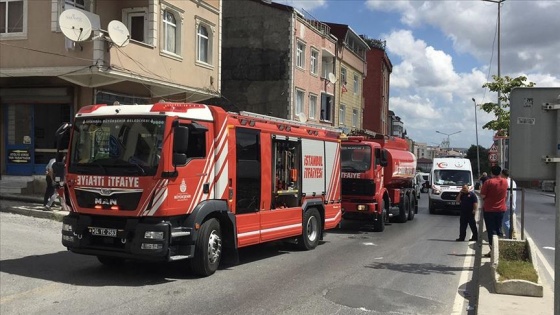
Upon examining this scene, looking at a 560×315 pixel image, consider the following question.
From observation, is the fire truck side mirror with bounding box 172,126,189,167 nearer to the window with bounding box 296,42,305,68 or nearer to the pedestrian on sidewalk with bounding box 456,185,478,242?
the pedestrian on sidewalk with bounding box 456,185,478,242

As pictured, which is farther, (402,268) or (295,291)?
(402,268)

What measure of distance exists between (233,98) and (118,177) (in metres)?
24.2

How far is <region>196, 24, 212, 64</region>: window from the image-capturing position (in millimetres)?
21344

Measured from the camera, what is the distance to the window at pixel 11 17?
54.1 feet

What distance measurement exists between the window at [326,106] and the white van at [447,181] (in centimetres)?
1221

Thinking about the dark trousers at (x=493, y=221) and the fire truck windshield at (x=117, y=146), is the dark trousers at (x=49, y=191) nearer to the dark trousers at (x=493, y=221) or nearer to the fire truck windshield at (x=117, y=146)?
the fire truck windshield at (x=117, y=146)

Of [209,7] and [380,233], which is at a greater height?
[209,7]

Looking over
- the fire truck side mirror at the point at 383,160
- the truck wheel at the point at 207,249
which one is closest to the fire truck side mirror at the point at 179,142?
the truck wheel at the point at 207,249

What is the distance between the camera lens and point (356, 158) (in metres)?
15.8

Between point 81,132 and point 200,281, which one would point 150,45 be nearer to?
point 81,132

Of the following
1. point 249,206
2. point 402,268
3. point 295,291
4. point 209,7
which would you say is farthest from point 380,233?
point 209,7

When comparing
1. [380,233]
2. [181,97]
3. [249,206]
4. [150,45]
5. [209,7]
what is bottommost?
[380,233]

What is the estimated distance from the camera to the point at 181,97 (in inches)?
839

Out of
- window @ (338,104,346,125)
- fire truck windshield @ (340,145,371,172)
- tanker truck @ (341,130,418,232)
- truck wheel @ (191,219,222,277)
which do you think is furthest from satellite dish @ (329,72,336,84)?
truck wheel @ (191,219,222,277)
